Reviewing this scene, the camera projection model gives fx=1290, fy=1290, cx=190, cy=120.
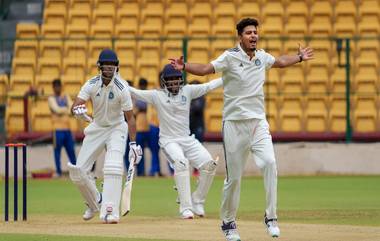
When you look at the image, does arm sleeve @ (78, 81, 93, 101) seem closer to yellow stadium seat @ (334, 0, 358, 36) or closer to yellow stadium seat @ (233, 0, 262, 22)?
yellow stadium seat @ (233, 0, 262, 22)

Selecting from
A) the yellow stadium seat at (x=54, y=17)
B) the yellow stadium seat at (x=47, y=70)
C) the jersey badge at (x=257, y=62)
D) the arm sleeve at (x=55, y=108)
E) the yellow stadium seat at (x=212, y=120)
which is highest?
the yellow stadium seat at (x=54, y=17)

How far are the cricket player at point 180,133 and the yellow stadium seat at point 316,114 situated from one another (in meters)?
9.58

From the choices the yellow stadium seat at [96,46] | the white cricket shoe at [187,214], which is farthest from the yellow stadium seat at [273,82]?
the white cricket shoe at [187,214]

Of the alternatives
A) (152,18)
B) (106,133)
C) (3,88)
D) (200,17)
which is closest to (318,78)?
(200,17)

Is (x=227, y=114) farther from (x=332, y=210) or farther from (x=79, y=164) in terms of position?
(x=332, y=210)

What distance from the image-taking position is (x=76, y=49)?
28.1 metres

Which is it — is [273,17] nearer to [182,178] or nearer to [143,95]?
[143,95]

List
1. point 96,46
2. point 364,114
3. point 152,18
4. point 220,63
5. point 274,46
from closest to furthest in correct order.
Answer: point 220,63 → point 364,114 → point 274,46 → point 96,46 → point 152,18

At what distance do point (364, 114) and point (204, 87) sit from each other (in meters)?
10.2

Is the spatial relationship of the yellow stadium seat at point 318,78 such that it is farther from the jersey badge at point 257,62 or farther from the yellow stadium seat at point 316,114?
the jersey badge at point 257,62

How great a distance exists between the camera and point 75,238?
13758mm

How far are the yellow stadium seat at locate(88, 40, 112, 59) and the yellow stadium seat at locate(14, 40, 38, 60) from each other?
1.22 meters

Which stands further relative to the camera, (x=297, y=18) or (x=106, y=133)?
(x=297, y=18)

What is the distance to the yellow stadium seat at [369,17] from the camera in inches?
1140
